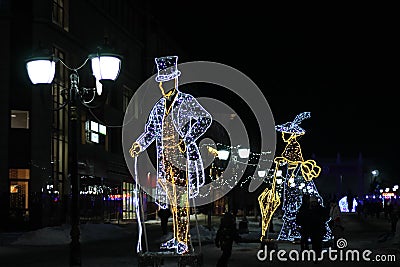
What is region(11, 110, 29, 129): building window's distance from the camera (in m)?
40.6

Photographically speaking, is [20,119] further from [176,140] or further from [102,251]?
[176,140]

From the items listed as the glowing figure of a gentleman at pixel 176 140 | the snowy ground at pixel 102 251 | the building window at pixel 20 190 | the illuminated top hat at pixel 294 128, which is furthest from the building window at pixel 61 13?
the glowing figure of a gentleman at pixel 176 140

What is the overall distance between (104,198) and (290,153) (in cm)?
2853

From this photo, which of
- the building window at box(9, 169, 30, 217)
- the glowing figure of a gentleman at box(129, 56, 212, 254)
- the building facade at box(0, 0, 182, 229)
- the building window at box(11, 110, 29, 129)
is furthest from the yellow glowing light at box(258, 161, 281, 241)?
the building window at box(11, 110, 29, 129)

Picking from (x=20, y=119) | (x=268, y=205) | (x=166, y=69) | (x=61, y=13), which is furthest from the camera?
(x=61, y=13)

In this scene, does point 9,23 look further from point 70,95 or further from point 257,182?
point 70,95

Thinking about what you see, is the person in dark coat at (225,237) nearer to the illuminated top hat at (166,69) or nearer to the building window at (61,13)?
the illuminated top hat at (166,69)

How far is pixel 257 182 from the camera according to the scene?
4691 cm

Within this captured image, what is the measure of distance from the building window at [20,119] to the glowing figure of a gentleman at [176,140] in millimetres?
25679

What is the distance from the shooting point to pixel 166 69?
53.6ft

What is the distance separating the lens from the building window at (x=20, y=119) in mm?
40594

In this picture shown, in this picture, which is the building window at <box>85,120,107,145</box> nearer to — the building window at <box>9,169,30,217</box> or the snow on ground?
the building window at <box>9,169,30,217</box>

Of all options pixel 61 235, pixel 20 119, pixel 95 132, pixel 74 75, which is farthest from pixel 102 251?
pixel 95 132

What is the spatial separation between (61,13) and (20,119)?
8.10 meters
